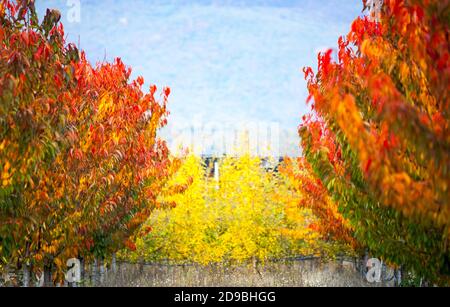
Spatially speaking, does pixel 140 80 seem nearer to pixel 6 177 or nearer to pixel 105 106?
pixel 105 106

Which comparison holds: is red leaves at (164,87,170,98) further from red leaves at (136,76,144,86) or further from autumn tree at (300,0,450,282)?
autumn tree at (300,0,450,282)

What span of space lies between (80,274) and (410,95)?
1113 cm

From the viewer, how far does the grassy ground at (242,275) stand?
20094mm

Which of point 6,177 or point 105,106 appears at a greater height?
point 105,106

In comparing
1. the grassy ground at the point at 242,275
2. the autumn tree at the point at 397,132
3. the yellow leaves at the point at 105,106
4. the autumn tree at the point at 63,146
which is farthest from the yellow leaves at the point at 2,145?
the grassy ground at the point at 242,275

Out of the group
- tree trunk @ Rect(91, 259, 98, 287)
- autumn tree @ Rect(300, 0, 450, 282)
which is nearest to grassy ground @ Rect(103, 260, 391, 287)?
tree trunk @ Rect(91, 259, 98, 287)

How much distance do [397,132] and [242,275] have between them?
17202 mm

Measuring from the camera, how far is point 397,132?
4.71m

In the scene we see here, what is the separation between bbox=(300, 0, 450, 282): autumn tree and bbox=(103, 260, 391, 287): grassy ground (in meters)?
11.8

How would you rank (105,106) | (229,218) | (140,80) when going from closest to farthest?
(105,106)
(140,80)
(229,218)

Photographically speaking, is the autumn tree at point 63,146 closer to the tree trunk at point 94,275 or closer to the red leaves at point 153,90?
the red leaves at point 153,90

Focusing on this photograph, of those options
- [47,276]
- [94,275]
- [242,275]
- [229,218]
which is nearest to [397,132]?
[47,276]
